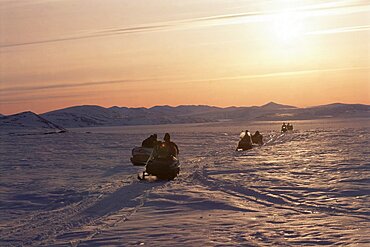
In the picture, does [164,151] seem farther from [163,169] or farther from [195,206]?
[195,206]

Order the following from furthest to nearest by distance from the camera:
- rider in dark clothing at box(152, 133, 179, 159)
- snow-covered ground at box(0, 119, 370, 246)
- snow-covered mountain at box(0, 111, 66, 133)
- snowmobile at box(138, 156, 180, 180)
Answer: snow-covered mountain at box(0, 111, 66, 133) < rider in dark clothing at box(152, 133, 179, 159) < snowmobile at box(138, 156, 180, 180) < snow-covered ground at box(0, 119, 370, 246)

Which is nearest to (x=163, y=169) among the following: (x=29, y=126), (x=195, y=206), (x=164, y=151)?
(x=164, y=151)

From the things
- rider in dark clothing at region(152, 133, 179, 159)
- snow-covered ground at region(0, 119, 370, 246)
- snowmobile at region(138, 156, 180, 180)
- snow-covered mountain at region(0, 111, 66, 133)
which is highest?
snow-covered mountain at region(0, 111, 66, 133)

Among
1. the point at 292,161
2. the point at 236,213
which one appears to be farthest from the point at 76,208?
the point at 292,161

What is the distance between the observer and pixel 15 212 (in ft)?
43.2

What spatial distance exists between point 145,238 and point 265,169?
1208cm

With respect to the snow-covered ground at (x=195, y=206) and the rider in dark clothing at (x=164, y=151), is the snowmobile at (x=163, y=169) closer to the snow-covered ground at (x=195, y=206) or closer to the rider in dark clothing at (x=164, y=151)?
the snow-covered ground at (x=195, y=206)

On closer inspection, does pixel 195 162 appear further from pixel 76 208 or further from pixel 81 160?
pixel 76 208

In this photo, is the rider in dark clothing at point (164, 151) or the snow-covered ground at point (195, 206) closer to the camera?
the snow-covered ground at point (195, 206)

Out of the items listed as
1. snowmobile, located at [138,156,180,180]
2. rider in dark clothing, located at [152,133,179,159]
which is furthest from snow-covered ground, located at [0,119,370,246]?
rider in dark clothing, located at [152,133,179,159]

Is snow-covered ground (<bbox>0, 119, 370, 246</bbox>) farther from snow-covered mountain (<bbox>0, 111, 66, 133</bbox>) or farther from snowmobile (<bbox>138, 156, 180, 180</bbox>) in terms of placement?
snow-covered mountain (<bbox>0, 111, 66, 133</bbox>)

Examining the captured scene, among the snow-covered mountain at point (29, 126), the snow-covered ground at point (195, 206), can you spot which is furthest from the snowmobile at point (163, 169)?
the snow-covered mountain at point (29, 126)

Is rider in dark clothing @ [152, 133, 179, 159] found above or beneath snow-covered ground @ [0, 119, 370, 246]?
above

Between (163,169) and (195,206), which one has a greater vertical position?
(163,169)
